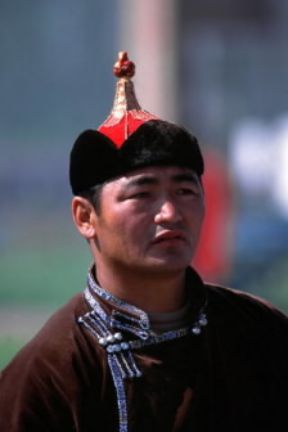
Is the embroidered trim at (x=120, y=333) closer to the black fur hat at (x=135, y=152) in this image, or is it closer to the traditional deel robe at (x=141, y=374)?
the traditional deel robe at (x=141, y=374)

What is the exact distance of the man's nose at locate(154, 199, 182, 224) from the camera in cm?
226

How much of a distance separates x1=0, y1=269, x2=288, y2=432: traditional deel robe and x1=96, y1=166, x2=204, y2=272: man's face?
104 mm

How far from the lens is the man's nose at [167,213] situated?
2262mm

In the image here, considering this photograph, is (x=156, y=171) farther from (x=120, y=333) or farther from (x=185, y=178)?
(x=120, y=333)

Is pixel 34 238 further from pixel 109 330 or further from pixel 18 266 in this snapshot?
pixel 109 330

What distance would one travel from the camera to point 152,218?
2.27m

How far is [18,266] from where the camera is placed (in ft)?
35.3

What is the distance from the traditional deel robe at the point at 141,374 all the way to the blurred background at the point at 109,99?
733 centimetres

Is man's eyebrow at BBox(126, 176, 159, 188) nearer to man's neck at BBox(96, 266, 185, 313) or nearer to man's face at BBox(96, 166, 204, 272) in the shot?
man's face at BBox(96, 166, 204, 272)

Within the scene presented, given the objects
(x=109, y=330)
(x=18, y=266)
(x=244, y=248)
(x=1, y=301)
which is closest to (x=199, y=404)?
(x=109, y=330)

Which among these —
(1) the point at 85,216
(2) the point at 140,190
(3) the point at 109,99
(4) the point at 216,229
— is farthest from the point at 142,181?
(3) the point at 109,99

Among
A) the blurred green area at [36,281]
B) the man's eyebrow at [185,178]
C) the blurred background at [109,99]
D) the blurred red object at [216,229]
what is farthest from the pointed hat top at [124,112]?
the blurred background at [109,99]

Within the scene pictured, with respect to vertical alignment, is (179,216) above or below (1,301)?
above

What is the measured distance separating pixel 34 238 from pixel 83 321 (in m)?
8.96
